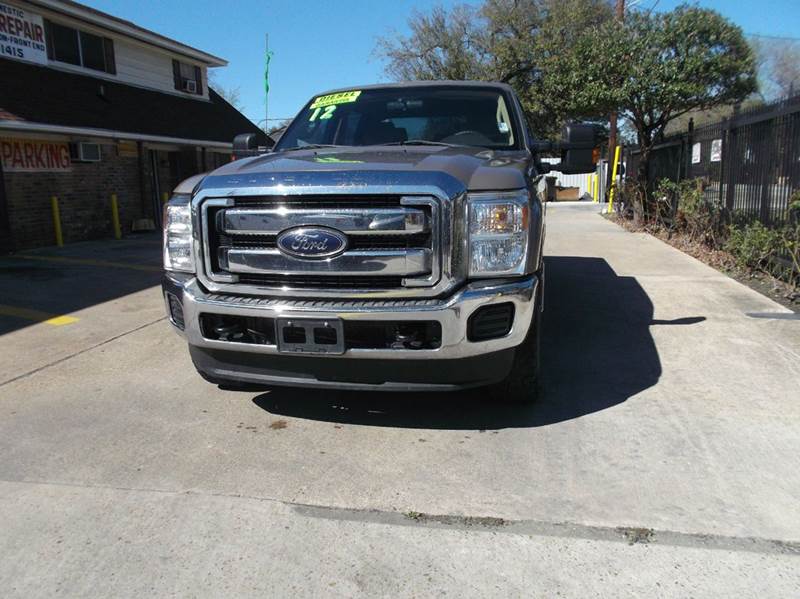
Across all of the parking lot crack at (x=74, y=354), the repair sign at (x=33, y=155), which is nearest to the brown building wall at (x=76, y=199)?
the repair sign at (x=33, y=155)

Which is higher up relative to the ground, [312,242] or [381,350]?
[312,242]

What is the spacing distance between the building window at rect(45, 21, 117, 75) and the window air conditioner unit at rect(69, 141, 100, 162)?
2.21 meters

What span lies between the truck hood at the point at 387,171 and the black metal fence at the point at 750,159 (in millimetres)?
5124

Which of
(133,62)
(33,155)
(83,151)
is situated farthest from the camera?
(133,62)

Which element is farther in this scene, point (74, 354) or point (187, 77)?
point (187, 77)

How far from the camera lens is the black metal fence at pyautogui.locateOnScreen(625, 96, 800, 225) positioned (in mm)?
7398

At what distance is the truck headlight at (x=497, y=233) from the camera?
3.23 metres

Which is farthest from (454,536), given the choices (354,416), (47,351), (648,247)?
(648,247)

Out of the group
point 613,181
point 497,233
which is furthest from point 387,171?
point 613,181

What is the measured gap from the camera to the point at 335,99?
17.1 feet

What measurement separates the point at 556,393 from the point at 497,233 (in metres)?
1.51

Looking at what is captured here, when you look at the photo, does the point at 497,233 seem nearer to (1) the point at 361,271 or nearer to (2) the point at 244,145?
(1) the point at 361,271

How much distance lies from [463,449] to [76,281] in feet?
23.8

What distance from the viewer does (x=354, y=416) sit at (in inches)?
155
